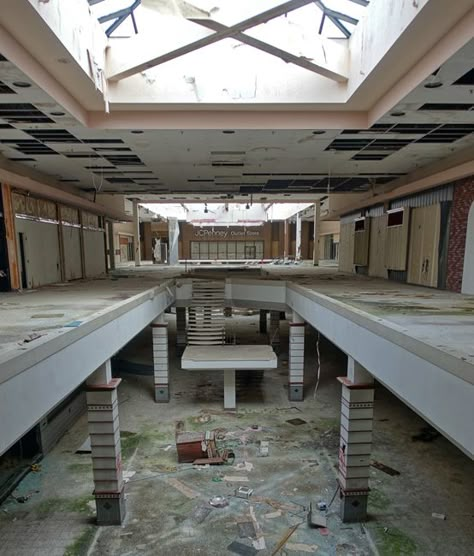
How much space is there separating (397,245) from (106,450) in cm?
1118

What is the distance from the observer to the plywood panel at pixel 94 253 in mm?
15953

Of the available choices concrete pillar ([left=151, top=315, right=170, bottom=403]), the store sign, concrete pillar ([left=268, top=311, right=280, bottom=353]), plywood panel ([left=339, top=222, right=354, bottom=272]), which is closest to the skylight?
concrete pillar ([left=151, top=315, right=170, bottom=403])

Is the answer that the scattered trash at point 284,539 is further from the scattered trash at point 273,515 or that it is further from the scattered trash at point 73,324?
the scattered trash at point 73,324

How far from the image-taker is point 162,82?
7.12 m

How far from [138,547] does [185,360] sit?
5764 millimetres

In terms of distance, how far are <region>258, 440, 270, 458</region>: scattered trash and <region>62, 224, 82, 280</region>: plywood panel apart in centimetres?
940

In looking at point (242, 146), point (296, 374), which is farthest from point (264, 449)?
point (242, 146)

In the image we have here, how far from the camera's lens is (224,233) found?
37.0 m

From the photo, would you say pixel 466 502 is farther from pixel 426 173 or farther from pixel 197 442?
pixel 426 173

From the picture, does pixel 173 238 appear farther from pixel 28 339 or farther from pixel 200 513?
pixel 28 339

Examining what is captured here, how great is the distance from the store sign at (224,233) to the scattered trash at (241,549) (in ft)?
105

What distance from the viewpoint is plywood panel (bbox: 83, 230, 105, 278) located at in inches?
628

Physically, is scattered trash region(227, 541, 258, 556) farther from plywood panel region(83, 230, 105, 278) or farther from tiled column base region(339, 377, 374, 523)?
plywood panel region(83, 230, 105, 278)

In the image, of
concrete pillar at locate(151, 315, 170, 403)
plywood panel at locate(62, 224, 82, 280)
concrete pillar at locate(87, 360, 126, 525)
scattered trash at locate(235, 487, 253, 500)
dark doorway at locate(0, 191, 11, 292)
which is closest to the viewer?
concrete pillar at locate(87, 360, 126, 525)
